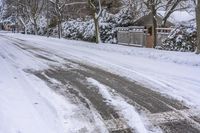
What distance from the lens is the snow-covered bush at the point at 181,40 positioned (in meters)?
22.3

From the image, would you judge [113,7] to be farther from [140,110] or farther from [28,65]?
[140,110]

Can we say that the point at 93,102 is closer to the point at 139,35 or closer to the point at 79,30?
the point at 139,35

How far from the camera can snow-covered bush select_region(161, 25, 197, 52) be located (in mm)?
22281

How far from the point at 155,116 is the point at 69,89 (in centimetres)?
305

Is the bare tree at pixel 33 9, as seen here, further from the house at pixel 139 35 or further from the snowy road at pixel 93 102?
the snowy road at pixel 93 102

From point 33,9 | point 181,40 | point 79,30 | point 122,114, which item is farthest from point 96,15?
point 33,9

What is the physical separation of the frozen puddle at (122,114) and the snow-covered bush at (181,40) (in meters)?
14.2

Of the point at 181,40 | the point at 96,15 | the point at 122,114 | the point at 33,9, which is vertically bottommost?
the point at 122,114

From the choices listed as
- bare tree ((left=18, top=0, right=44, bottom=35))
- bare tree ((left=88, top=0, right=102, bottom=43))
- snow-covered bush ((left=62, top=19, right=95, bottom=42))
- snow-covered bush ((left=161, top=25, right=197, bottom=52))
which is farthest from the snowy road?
bare tree ((left=18, top=0, right=44, bottom=35))

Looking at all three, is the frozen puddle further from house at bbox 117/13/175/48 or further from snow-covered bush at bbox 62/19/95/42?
snow-covered bush at bbox 62/19/95/42

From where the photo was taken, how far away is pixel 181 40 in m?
23.0

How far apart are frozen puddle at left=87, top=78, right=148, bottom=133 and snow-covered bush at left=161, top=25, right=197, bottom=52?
1416 centimetres

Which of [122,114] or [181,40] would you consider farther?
[181,40]

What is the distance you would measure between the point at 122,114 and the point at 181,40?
16.9 metres
